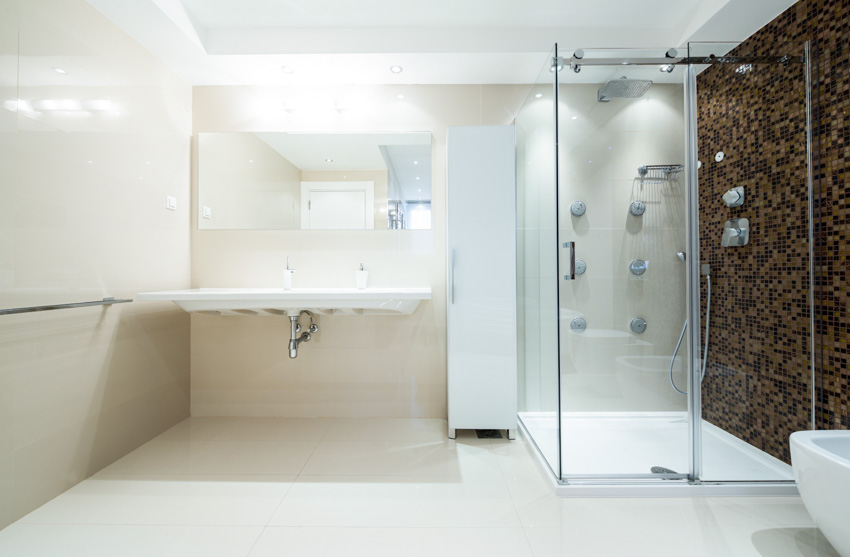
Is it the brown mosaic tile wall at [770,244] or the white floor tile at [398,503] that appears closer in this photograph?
the white floor tile at [398,503]

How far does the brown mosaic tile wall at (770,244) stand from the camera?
5.21 feet

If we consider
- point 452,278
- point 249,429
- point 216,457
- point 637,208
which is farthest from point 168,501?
point 637,208

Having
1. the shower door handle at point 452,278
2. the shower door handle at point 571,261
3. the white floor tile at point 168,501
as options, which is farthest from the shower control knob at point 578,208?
the white floor tile at point 168,501

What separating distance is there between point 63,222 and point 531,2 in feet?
8.37

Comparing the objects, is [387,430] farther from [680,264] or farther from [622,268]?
[680,264]

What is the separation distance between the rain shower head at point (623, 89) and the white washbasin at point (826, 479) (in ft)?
4.86

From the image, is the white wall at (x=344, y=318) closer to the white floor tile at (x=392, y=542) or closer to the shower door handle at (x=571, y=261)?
the shower door handle at (x=571, y=261)

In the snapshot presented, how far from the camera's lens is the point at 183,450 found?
6.82 ft

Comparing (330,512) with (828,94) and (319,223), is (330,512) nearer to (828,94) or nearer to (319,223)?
(319,223)

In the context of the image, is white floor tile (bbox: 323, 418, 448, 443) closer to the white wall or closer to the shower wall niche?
the white wall

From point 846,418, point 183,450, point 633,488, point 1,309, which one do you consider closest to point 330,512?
point 183,450

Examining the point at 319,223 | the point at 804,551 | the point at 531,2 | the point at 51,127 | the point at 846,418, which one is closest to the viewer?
the point at 804,551

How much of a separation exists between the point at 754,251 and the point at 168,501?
2.77 m

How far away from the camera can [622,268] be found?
169 cm
